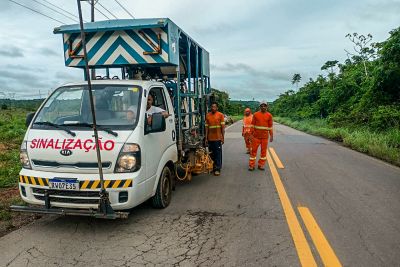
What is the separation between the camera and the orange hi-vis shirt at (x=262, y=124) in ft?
30.5

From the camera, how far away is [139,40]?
6.24 meters

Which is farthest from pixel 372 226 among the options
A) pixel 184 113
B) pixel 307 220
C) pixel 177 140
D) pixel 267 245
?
pixel 184 113

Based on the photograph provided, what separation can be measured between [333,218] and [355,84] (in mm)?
24597

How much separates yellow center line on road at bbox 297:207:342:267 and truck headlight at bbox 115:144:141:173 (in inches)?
96.9

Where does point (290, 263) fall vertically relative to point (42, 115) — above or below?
below

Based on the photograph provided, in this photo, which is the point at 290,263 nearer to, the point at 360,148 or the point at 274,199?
the point at 274,199

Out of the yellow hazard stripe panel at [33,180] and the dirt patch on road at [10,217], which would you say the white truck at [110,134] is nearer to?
the yellow hazard stripe panel at [33,180]

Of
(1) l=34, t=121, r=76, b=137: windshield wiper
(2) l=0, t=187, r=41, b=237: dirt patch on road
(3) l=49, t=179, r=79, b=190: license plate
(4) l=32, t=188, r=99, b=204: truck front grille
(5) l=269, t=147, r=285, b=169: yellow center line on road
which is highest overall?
(1) l=34, t=121, r=76, b=137: windshield wiper

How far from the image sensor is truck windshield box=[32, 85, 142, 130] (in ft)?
16.9

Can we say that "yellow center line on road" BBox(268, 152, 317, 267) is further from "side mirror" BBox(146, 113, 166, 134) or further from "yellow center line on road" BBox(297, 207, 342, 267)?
"side mirror" BBox(146, 113, 166, 134)

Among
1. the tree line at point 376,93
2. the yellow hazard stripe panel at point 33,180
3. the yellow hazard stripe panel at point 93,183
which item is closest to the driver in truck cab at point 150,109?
the yellow hazard stripe panel at point 93,183

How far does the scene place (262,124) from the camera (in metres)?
9.29

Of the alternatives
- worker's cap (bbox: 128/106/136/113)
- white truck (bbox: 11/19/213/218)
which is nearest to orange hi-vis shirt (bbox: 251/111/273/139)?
white truck (bbox: 11/19/213/218)

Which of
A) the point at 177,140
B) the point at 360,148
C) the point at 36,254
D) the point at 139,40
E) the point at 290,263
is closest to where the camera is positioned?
the point at 290,263
